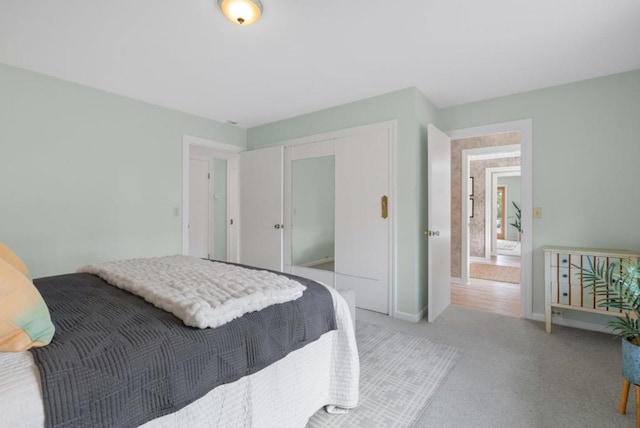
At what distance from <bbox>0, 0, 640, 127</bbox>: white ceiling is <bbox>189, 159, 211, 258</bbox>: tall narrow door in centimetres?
207

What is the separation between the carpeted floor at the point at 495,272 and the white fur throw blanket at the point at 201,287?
442 centimetres

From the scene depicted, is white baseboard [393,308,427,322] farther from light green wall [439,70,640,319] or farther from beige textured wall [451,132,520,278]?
beige textured wall [451,132,520,278]

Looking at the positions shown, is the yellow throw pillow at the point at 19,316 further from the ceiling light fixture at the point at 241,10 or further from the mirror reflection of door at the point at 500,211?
the mirror reflection of door at the point at 500,211

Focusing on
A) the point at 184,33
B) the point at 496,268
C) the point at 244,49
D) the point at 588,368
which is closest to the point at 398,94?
the point at 244,49

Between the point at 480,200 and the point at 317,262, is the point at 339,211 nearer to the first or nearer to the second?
the point at 317,262

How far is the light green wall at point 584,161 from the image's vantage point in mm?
2646

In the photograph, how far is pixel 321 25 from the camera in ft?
6.50

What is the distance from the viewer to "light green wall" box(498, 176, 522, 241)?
7.61 meters

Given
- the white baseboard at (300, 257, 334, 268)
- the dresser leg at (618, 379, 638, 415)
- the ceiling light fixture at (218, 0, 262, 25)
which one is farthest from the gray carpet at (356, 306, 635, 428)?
the ceiling light fixture at (218, 0, 262, 25)

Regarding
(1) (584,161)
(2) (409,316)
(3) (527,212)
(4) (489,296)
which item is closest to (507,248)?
(4) (489,296)

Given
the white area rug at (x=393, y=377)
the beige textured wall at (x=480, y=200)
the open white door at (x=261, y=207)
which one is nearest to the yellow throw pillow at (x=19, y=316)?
the white area rug at (x=393, y=377)

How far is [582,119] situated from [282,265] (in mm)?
3602

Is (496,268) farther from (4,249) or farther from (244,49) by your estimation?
(4,249)

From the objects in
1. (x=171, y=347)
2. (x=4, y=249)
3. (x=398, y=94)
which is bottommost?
(x=171, y=347)
